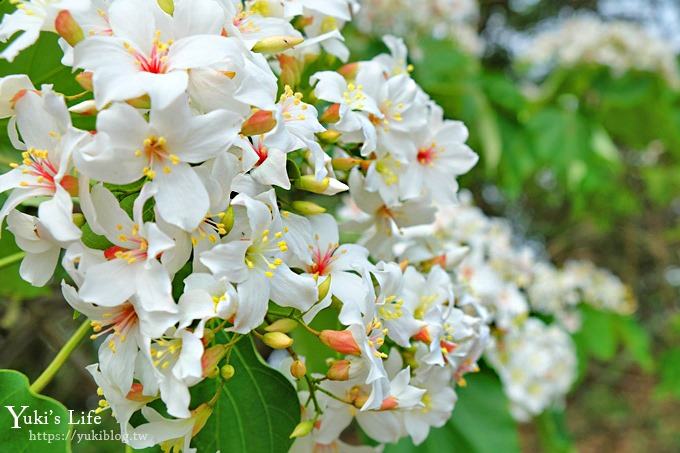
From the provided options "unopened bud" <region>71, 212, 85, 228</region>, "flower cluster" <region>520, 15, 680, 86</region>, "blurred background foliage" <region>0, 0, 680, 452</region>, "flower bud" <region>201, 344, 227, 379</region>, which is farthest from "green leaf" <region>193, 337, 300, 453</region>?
"flower cluster" <region>520, 15, 680, 86</region>

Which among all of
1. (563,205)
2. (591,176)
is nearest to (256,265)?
(591,176)

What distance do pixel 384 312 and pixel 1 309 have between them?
1295mm

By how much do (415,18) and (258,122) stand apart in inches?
96.8

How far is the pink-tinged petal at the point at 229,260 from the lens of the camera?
0.63m

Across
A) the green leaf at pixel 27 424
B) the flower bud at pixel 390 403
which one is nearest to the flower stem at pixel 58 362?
the green leaf at pixel 27 424

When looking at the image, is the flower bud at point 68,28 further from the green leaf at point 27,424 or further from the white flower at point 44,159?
the green leaf at point 27,424

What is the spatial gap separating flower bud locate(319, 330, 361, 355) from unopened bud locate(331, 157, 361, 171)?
217 mm

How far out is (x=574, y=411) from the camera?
6305 mm

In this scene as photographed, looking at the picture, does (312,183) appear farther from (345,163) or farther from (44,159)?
(44,159)

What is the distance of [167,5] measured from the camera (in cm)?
70

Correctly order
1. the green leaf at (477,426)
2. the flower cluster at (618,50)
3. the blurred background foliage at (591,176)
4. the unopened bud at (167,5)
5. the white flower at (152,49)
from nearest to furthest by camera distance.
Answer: the white flower at (152,49) < the unopened bud at (167,5) < the green leaf at (477,426) < the blurred background foliage at (591,176) < the flower cluster at (618,50)

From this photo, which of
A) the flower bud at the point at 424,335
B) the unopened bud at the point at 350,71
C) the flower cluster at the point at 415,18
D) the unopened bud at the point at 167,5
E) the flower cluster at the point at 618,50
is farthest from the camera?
the flower cluster at the point at 618,50

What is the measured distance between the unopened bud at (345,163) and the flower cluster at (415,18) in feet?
6.31

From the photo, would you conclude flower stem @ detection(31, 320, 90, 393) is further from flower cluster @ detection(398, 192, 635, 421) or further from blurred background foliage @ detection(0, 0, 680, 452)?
flower cluster @ detection(398, 192, 635, 421)
